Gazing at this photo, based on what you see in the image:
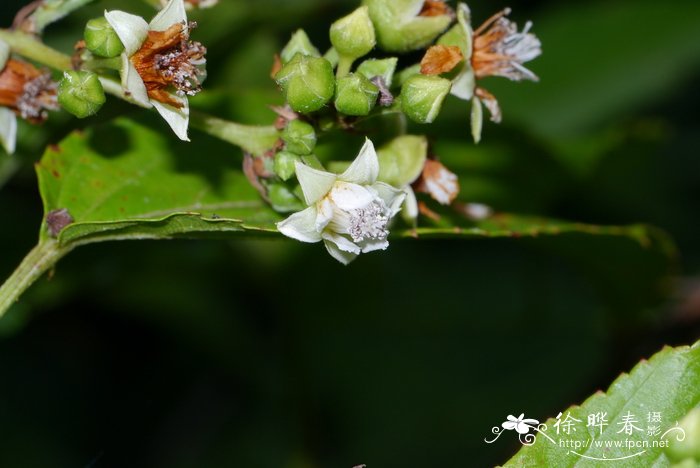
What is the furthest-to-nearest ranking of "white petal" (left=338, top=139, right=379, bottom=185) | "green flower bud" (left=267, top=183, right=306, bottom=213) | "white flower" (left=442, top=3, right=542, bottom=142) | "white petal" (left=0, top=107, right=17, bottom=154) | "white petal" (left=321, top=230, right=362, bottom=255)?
"white petal" (left=0, top=107, right=17, bottom=154)
"white flower" (left=442, top=3, right=542, bottom=142)
"green flower bud" (left=267, top=183, right=306, bottom=213)
"white petal" (left=321, top=230, right=362, bottom=255)
"white petal" (left=338, top=139, right=379, bottom=185)

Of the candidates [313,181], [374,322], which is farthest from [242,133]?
[374,322]

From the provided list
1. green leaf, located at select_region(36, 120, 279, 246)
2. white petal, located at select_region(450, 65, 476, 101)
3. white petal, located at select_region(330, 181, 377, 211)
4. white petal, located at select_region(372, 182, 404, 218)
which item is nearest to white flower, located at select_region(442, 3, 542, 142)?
white petal, located at select_region(450, 65, 476, 101)

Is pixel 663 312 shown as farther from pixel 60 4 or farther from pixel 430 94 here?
pixel 60 4

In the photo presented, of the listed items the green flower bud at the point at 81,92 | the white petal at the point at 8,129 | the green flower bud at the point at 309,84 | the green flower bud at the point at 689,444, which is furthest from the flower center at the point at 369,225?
the white petal at the point at 8,129

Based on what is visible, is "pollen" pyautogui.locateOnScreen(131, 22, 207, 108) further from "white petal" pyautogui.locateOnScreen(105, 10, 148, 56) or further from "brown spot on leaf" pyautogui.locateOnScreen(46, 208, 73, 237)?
"brown spot on leaf" pyautogui.locateOnScreen(46, 208, 73, 237)

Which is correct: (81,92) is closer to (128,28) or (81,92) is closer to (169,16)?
(128,28)

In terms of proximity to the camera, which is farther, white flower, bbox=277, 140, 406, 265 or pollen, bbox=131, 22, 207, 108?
pollen, bbox=131, 22, 207, 108

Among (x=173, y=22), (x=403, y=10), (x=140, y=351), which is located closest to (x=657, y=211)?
(x=140, y=351)
